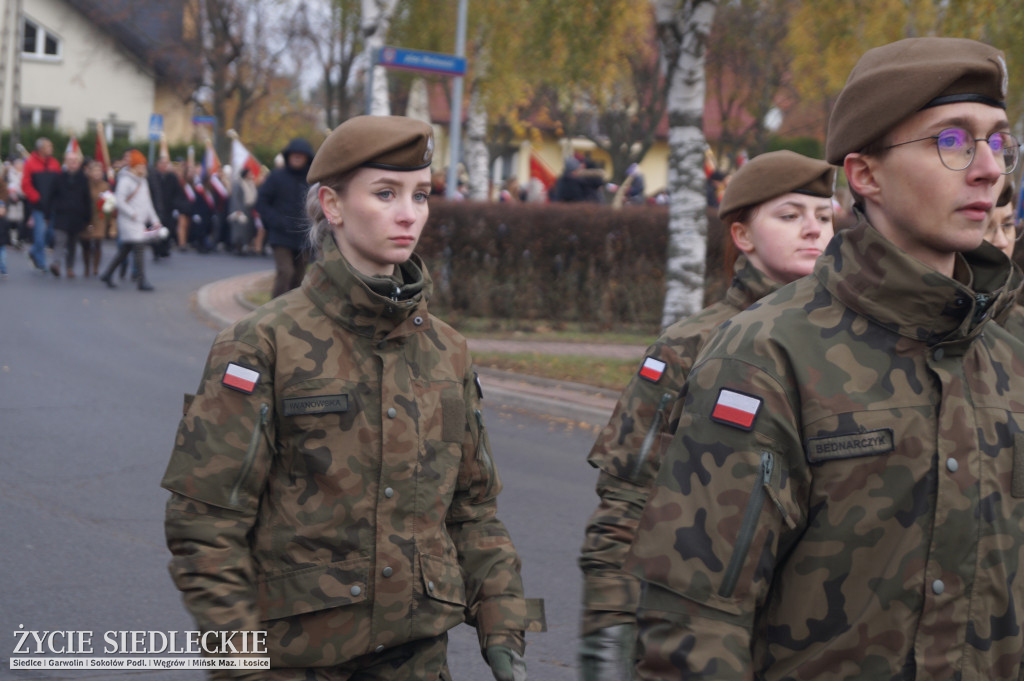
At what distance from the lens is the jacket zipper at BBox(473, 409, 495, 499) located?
3.12 metres

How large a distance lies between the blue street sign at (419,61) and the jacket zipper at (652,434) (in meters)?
12.0

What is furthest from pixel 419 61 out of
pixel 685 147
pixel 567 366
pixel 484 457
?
pixel 484 457

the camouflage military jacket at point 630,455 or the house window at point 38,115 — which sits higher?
the house window at point 38,115

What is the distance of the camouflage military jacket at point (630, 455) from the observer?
316 centimetres

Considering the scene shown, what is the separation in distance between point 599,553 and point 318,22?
4578 centimetres

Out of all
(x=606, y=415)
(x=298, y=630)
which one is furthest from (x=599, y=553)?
(x=606, y=415)

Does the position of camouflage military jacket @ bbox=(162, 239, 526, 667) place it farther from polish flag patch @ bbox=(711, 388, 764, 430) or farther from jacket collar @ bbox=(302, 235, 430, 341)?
polish flag patch @ bbox=(711, 388, 764, 430)

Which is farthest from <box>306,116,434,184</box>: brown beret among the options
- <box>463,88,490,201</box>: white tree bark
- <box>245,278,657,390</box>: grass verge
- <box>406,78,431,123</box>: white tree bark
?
<box>406,78,431,123</box>: white tree bark

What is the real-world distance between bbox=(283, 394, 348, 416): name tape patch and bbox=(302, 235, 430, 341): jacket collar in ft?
0.62

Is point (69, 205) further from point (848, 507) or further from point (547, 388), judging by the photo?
point (848, 507)

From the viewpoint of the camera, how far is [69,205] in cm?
1992

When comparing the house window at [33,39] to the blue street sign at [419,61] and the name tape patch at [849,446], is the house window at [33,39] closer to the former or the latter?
the blue street sign at [419,61]

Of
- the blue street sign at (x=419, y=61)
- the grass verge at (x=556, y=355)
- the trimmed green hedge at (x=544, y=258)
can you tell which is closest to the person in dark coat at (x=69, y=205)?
the grass verge at (x=556, y=355)

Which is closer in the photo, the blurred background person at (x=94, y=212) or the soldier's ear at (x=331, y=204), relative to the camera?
the soldier's ear at (x=331, y=204)
